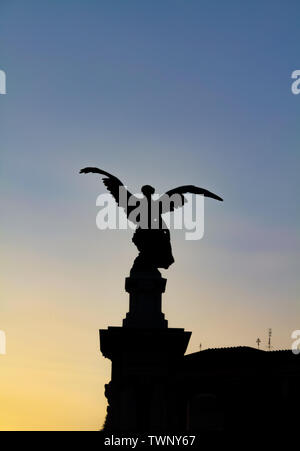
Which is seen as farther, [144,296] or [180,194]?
[180,194]

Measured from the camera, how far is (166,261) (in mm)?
19828

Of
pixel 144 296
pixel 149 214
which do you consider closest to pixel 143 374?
pixel 144 296

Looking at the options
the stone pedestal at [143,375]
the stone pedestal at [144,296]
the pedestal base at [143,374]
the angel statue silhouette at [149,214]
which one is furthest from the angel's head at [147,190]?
the pedestal base at [143,374]

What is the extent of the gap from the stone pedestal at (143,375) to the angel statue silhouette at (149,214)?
1.79 m

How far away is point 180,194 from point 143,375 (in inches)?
196

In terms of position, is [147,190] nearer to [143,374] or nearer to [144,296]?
[144,296]

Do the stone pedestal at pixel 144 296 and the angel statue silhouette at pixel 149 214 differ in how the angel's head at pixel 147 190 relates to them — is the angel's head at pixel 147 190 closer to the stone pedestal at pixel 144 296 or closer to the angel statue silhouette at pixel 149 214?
the angel statue silhouette at pixel 149 214

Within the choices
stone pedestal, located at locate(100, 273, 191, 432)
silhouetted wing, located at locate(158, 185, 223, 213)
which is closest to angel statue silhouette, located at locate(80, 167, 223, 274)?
silhouetted wing, located at locate(158, 185, 223, 213)

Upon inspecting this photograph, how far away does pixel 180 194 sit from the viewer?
20391 mm

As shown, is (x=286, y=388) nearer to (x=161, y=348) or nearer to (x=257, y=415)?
(x=257, y=415)

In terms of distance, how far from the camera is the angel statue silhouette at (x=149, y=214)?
19844mm

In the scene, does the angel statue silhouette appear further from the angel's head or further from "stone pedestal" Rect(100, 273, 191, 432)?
"stone pedestal" Rect(100, 273, 191, 432)

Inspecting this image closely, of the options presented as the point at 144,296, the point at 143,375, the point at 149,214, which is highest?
the point at 149,214
